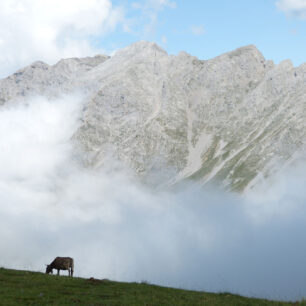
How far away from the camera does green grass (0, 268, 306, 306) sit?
24.1m

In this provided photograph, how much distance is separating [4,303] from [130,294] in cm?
796

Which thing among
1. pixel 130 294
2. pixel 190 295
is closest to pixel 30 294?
pixel 130 294

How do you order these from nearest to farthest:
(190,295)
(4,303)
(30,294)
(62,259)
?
→ (4,303) < (30,294) < (190,295) < (62,259)

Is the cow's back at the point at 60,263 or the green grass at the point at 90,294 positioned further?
the cow's back at the point at 60,263

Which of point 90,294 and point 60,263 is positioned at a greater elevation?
point 60,263

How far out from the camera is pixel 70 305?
2272 cm

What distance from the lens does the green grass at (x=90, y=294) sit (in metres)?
24.1

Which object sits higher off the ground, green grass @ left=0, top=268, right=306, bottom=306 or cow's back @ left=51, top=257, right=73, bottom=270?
cow's back @ left=51, top=257, right=73, bottom=270

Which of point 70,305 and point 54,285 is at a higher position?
point 54,285

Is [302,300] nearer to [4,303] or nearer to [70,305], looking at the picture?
[70,305]

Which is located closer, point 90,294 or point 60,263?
point 90,294

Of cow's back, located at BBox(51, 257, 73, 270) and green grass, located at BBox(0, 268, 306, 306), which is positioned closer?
green grass, located at BBox(0, 268, 306, 306)

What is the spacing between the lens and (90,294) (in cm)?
2647

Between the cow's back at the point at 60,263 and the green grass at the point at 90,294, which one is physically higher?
the cow's back at the point at 60,263
